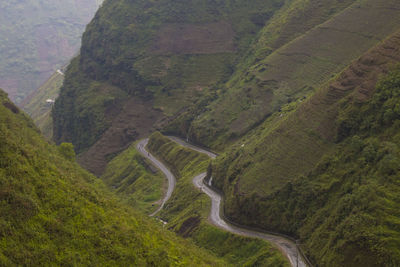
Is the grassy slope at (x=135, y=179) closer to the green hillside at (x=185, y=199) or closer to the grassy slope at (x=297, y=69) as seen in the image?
the green hillside at (x=185, y=199)

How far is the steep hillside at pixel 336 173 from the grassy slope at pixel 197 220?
171 inches

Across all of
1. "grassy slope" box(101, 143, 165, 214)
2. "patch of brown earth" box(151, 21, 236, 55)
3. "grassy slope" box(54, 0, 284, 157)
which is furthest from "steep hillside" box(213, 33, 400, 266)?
"patch of brown earth" box(151, 21, 236, 55)

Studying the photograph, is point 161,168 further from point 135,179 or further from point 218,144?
point 218,144

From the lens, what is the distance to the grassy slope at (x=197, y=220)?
54.5 metres

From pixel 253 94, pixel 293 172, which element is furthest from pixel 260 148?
pixel 253 94

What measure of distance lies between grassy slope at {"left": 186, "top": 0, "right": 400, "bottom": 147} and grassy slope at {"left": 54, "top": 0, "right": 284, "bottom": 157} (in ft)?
86.1

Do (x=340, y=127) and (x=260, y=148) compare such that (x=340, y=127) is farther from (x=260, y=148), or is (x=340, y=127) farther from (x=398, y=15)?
(x=398, y=15)

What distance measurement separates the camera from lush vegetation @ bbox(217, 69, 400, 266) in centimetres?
4438

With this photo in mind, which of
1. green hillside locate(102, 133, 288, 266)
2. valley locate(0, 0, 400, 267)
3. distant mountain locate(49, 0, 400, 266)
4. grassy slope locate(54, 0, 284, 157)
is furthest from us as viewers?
grassy slope locate(54, 0, 284, 157)

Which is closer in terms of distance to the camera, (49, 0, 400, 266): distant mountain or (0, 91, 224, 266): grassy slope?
(0, 91, 224, 266): grassy slope

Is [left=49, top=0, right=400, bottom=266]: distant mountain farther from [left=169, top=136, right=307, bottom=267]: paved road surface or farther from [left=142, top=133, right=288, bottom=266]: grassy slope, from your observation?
[left=142, top=133, right=288, bottom=266]: grassy slope

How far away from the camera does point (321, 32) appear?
110 metres

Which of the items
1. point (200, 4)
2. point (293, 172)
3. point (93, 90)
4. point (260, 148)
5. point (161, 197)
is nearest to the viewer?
point (293, 172)

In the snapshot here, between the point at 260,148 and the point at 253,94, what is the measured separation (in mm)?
37749
